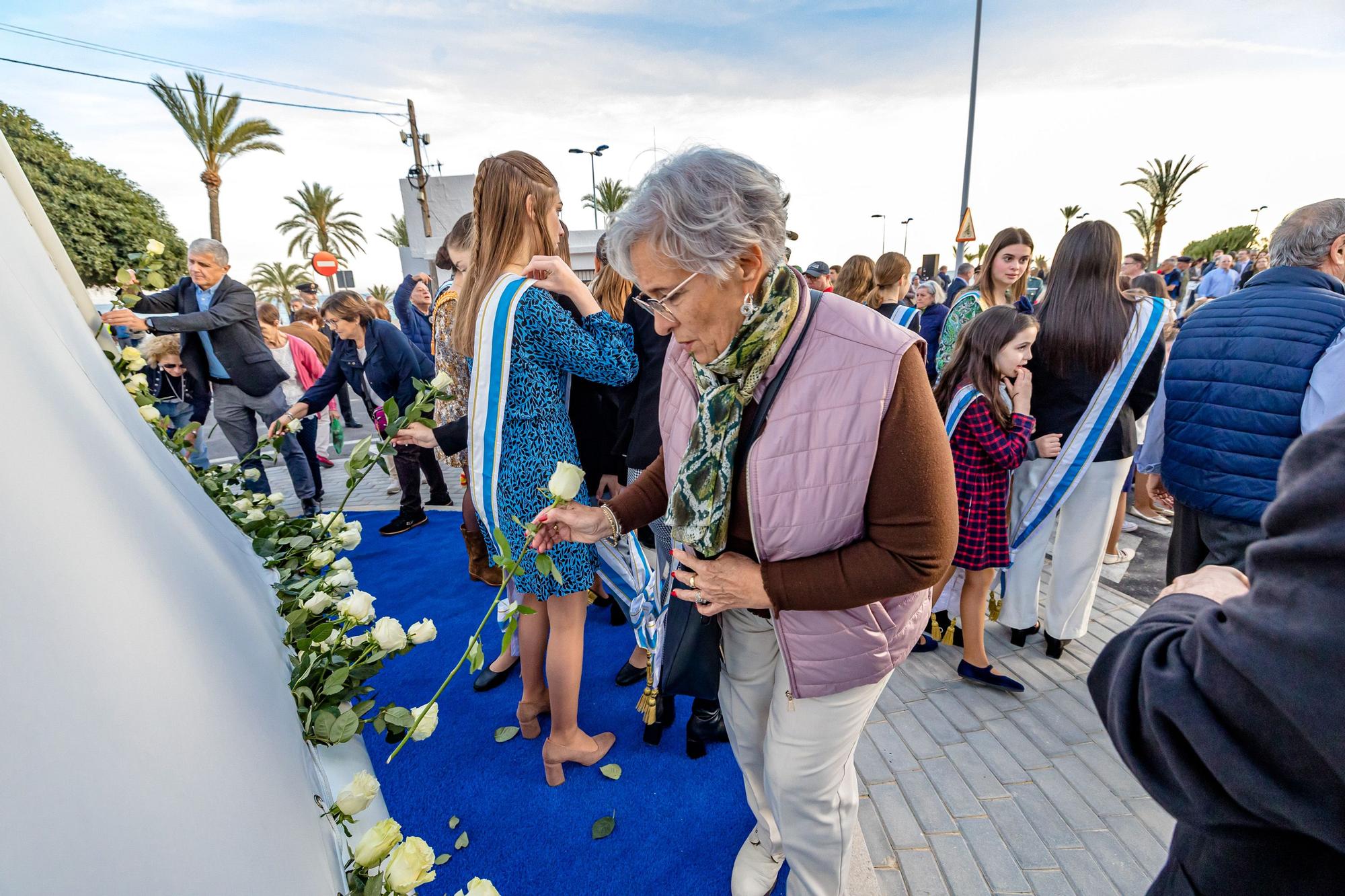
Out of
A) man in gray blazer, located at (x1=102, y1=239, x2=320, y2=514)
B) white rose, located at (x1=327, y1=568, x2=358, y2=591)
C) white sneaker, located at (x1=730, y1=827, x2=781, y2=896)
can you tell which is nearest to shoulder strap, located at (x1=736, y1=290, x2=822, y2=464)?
white rose, located at (x1=327, y1=568, x2=358, y2=591)

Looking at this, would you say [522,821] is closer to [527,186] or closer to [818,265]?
[527,186]

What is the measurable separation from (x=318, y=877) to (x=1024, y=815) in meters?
2.37

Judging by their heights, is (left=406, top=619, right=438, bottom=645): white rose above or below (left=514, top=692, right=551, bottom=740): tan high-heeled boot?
above

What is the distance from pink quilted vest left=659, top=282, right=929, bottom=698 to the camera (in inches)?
48.3

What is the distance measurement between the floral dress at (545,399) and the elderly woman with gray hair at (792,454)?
0.65m

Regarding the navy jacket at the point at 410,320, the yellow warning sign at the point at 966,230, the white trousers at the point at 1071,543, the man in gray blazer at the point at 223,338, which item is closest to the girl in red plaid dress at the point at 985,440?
the white trousers at the point at 1071,543

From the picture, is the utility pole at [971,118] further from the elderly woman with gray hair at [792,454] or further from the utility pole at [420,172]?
the utility pole at [420,172]

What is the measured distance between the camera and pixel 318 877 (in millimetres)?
906

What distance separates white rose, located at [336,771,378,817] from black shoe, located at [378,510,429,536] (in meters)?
4.56

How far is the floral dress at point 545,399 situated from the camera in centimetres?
197

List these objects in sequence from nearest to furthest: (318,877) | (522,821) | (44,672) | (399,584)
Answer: (44,672)
(318,877)
(522,821)
(399,584)

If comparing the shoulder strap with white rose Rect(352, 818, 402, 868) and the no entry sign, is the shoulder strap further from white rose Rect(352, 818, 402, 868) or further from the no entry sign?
the no entry sign

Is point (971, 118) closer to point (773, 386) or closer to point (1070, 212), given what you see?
point (773, 386)

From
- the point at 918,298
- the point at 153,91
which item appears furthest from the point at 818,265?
the point at 153,91
